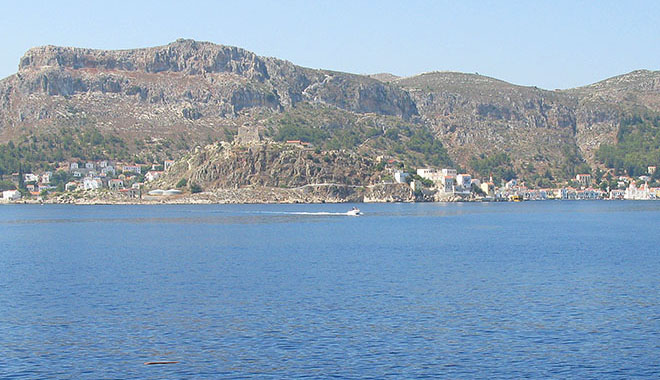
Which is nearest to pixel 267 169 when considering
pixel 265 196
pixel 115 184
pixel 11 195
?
pixel 265 196

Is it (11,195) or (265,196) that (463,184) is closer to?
(265,196)

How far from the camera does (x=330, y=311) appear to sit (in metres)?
35.4

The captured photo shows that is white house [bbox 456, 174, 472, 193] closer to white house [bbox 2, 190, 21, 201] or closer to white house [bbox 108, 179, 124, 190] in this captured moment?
white house [bbox 108, 179, 124, 190]

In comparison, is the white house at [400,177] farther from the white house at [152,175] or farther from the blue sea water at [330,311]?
the blue sea water at [330,311]

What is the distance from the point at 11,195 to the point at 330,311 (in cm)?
16565

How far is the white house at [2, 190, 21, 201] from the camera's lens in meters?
185

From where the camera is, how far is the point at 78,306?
121 ft

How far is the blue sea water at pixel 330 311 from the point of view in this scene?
88.4 feet

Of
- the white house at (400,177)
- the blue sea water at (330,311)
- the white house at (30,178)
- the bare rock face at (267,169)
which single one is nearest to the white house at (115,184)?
the bare rock face at (267,169)

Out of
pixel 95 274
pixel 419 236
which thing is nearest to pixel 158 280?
pixel 95 274

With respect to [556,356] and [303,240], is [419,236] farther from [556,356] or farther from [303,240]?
[556,356]

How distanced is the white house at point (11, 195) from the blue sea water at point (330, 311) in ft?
409

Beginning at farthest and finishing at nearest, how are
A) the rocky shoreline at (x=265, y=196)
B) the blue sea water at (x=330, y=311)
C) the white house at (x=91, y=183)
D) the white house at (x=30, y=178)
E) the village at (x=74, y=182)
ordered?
the white house at (x=30, y=178) → the village at (x=74, y=182) → the white house at (x=91, y=183) → the rocky shoreline at (x=265, y=196) → the blue sea water at (x=330, y=311)

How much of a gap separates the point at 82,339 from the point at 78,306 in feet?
22.7
